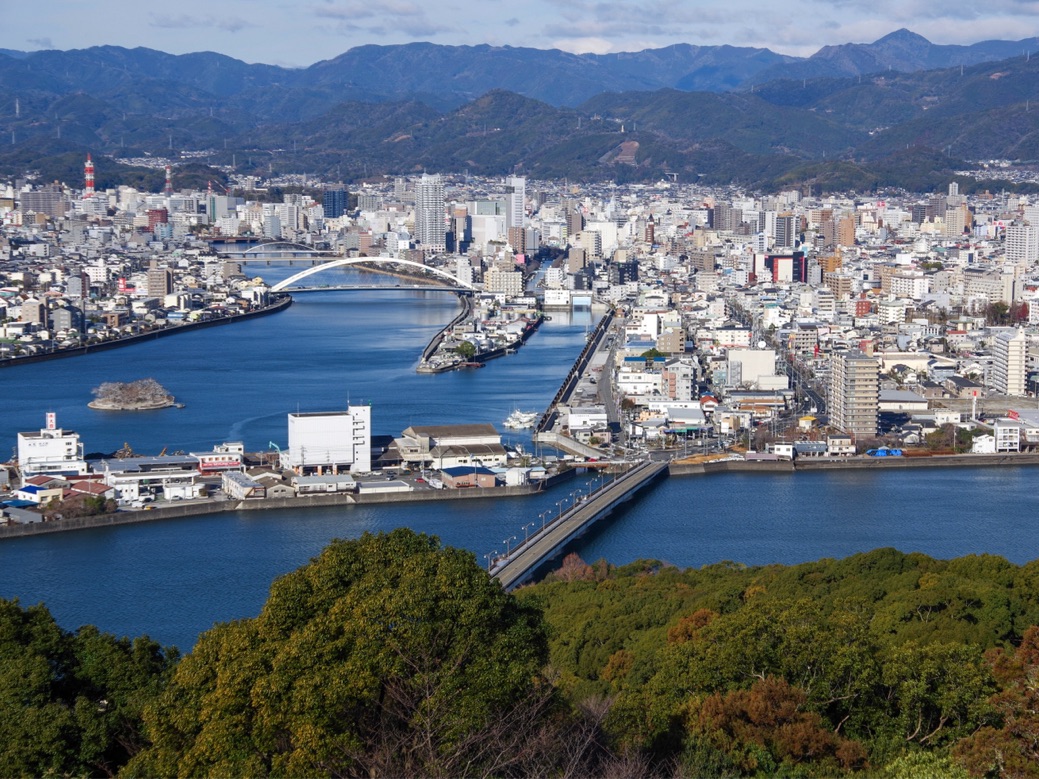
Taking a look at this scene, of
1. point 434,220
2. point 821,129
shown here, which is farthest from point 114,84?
point 434,220

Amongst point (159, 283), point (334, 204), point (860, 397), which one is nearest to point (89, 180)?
point (334, 204)

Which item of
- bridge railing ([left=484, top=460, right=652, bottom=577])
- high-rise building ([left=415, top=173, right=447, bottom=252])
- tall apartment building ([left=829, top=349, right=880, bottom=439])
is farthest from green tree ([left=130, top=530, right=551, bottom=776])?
high-rise building ([left=415, top=173, right=447, bottom=252])

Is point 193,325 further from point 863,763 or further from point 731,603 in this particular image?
point 863,763

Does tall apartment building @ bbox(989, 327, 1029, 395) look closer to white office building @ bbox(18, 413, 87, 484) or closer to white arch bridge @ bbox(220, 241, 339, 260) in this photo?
white office building @ bbox(18, 413, 87, 484)

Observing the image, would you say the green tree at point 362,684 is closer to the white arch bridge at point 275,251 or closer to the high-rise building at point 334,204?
the white arch bridge at point 275,251

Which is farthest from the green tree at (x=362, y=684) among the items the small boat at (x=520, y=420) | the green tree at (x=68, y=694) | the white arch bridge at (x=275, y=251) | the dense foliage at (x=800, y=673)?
the white arch bridge at (x=275, y=251)

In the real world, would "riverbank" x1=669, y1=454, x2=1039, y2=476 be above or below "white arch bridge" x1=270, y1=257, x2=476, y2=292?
below

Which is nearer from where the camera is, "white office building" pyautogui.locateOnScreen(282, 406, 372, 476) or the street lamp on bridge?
the street lamp on bridge
